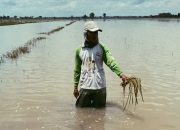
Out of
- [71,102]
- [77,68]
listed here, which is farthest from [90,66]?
[71,102]

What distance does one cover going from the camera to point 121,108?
7500 millimetres

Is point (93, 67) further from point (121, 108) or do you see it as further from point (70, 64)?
point (70, 64)

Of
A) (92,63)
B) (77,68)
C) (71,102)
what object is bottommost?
(71,102)

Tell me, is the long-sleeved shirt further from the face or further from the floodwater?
the floodwater

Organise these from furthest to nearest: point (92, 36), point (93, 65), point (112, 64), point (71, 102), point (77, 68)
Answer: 1. point (71, 102)
2. point (77, 68)
3. point (93, 65)
4. point (92, 36)
5. point (112, 64)

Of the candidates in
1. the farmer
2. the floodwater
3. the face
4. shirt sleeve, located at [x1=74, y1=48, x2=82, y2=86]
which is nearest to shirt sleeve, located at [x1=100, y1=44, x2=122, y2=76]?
the farmer

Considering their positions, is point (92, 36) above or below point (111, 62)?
above

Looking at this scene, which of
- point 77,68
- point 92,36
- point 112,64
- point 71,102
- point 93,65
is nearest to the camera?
point 112,64

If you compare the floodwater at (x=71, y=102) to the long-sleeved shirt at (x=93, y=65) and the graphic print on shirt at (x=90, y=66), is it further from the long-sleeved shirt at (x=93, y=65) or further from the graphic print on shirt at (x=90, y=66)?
the graphic print on shirt at (x=90, y=66)

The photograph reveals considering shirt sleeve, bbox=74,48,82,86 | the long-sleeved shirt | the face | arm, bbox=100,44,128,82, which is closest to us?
arm, bbox=100,44,128,82

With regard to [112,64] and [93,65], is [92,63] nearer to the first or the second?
[93,65]

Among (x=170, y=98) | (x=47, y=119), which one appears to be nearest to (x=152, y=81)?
(x=170, y=98)

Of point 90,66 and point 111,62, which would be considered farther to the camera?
point 90,66

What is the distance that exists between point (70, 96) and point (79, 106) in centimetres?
146
